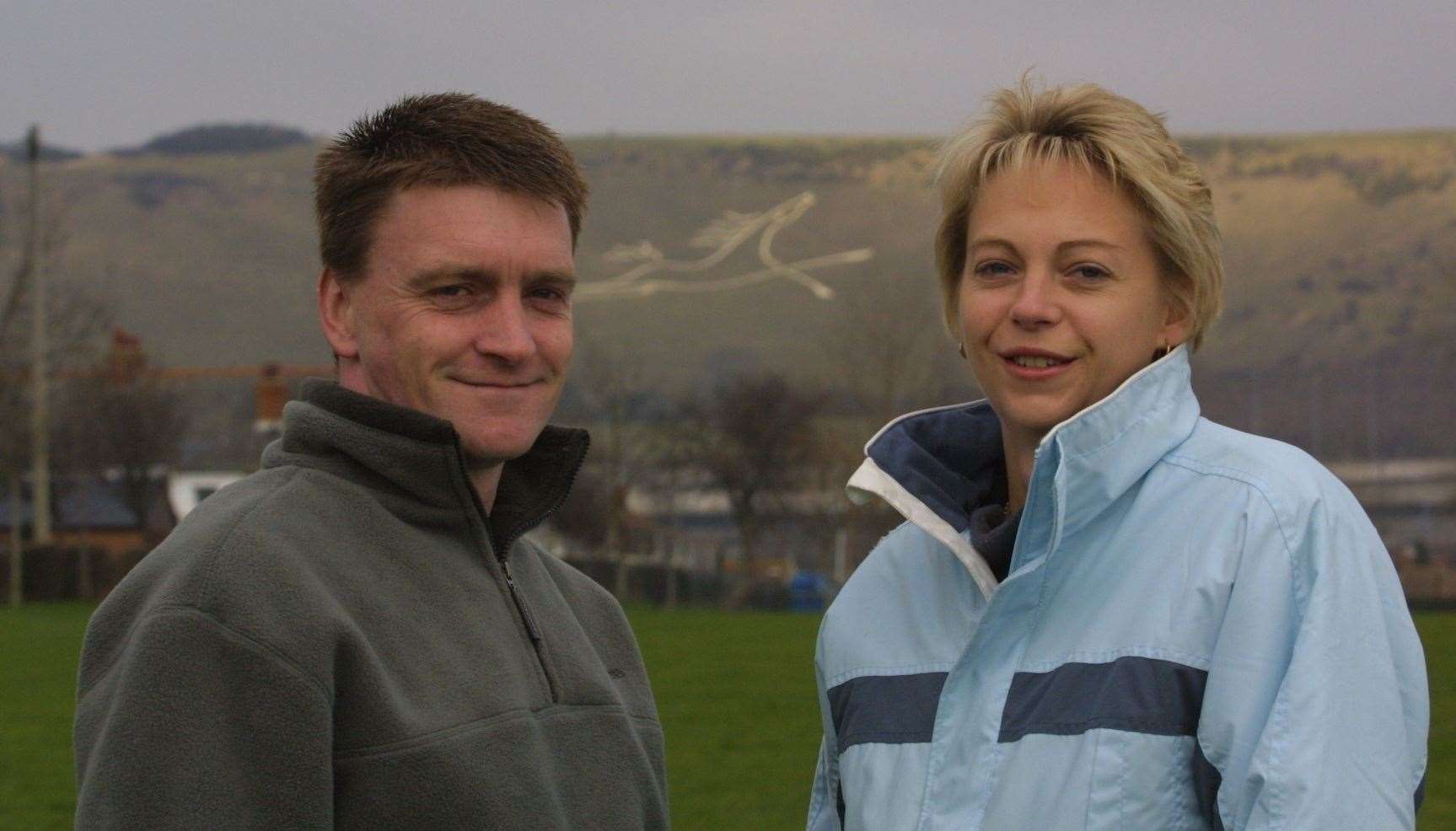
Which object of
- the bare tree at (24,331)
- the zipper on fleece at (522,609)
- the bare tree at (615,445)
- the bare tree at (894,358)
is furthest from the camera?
the bare tree at (894,358)

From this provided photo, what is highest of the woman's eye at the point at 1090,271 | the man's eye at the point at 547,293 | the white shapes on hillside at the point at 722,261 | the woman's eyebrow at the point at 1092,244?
the woman's eyebrow at the point at 1092,244

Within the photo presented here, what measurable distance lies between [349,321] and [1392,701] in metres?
1.62

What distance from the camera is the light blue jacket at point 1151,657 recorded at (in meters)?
2.30

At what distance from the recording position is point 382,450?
2.68 m

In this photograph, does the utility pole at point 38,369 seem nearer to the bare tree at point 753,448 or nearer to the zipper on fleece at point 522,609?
the bare tree at point 753,448

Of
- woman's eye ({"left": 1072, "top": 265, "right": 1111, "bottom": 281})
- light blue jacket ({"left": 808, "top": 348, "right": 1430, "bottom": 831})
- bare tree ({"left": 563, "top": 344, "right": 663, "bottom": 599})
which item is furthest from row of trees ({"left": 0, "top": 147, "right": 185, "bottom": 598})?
woman's eye ({"left": 1072, "top": 265, "right": 1111, "bottom": 281})

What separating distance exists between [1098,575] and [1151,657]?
171 millimetres

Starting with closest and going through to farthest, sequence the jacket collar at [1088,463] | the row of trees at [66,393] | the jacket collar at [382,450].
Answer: the jacket collar at [1088,463] < the jacket collar at [382,450] < the row of trees at [66,393]

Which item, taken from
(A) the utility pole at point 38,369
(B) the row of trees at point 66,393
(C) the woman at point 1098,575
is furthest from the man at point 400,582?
(A) the utility pole at point 38,369

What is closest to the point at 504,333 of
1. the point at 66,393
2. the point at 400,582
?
the point at 400,582

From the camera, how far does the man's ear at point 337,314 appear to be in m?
2.80

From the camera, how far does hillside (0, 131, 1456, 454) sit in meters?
129

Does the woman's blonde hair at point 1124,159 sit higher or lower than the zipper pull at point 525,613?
higher

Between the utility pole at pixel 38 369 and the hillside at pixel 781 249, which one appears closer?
the utility pole at pixel 38 369
